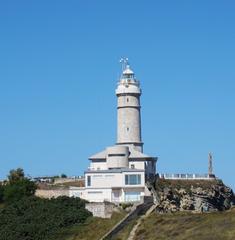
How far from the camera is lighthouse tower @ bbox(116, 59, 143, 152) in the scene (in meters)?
93.4

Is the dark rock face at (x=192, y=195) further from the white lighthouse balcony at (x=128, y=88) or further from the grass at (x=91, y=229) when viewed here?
the white lighthouse balcony at (x=128, y=88)

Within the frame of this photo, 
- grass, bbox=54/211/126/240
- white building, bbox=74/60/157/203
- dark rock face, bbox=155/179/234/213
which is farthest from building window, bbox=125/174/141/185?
grass, bbox=54/211/126/240

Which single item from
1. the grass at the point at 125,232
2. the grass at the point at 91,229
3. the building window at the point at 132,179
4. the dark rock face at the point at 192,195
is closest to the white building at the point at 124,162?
the building window at the point at 132,179

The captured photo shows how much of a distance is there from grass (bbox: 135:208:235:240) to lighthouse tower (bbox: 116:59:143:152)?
56.7ft

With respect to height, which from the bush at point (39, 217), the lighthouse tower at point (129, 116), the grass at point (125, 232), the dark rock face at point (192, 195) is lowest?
the grass at point (125, 232)

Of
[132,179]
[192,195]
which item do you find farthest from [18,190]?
[192,195]

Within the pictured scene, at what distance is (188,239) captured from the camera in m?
67.6

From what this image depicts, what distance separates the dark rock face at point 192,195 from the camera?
3397 inches

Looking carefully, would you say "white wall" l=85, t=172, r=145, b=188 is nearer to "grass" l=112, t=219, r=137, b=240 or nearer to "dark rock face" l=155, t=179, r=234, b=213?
"dark rock face" l=155, t=179, r=234, b=213

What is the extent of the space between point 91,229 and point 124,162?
12.5 metres

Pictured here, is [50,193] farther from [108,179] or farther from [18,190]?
[108,179]

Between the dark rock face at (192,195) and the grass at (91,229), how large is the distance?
21.1 feet

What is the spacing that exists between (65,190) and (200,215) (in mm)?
20010

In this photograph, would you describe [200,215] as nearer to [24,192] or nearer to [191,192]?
[191,192]
